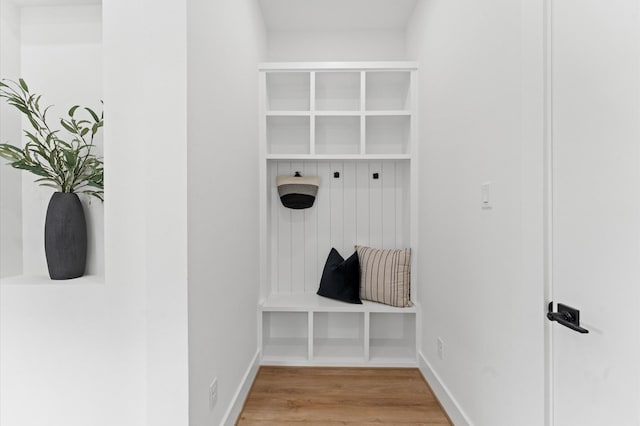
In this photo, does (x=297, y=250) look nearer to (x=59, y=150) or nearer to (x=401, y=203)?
(x=401, y=203)

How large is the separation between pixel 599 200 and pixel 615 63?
1.17 feet

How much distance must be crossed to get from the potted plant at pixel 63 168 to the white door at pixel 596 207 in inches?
68.3

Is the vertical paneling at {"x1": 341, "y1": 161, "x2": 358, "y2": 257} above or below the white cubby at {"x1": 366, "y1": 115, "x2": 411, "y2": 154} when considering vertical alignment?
below

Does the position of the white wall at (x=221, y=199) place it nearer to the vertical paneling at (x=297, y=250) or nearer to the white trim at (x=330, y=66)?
the white trim at (x=330, y=66)

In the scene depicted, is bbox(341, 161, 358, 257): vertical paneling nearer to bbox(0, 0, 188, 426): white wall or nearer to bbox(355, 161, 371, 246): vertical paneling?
bbox(355, 161, 371, 246): vertical paneling

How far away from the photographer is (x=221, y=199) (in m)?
1.67

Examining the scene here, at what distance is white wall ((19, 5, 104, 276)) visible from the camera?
1.51 meters

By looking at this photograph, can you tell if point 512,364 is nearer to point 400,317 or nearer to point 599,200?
point 599,200

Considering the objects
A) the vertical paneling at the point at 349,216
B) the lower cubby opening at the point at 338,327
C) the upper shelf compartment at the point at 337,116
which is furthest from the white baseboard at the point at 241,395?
the upper shelf compartment at the point at 337,116

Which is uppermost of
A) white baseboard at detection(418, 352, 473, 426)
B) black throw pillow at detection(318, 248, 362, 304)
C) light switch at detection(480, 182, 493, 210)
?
light switch at detection(480, 182, 493, 210)

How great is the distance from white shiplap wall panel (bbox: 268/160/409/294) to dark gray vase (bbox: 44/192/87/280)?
1580 mm

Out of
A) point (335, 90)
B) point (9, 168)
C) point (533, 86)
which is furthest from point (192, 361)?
point (335, 90)

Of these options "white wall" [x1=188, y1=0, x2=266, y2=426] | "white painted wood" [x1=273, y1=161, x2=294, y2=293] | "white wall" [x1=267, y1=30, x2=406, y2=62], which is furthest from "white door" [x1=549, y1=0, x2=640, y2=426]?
"white painted wood" [x1=273, y1=161, x2=294, y2=293]

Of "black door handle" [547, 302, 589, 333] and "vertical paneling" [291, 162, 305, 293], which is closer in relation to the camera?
"black door handle" [547, 302, 589, 333]
